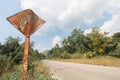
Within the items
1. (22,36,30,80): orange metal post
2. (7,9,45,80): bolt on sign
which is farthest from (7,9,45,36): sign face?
(22,36,30,80): orange metal post

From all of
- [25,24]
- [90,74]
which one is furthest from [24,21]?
[90,74]

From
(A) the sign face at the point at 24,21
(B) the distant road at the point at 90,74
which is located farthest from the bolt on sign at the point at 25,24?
(B) the distant road at the point at 90,74

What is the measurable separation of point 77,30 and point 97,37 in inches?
1370

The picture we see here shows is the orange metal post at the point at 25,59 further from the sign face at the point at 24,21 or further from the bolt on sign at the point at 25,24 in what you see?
the sign face at the point at 24,21

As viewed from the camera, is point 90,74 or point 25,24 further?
point 90,74

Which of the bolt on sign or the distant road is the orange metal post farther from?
the distant road

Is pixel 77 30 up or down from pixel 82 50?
up

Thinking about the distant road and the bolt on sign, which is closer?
the bolt on sign

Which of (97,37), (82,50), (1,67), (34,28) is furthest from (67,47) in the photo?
(34,28)

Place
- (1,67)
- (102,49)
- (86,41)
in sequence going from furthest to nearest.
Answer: (86,41), (102,49), (1,67)

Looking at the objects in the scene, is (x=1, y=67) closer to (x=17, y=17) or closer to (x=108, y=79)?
(x=108, y=79)

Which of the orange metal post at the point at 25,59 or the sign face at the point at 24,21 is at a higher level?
the sign face at the point at 24,21

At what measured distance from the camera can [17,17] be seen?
16.2ft

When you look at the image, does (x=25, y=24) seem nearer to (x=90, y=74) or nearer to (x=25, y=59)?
(x=25, y=59)
